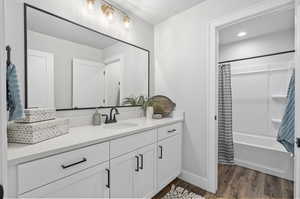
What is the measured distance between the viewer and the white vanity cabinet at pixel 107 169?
79 cm

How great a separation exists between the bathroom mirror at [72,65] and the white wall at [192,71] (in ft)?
2.00

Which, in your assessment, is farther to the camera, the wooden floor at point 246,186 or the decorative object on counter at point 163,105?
the decorative object on counter at point 163,105

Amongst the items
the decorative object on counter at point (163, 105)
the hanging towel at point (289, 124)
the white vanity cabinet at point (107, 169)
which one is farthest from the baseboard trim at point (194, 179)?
the hanging towel at point (289, 124)

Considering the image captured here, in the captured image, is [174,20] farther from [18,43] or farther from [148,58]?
[18,43]

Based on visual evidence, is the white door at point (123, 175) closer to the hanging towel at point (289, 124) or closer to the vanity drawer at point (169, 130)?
the vanity drawer at point (169, 130)

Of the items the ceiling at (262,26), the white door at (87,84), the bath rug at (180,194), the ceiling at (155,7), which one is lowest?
the bath rug at (180,194)

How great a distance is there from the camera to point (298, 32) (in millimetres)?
1143

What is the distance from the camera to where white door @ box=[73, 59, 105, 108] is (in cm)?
155

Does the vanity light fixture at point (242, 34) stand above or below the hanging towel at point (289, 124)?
above

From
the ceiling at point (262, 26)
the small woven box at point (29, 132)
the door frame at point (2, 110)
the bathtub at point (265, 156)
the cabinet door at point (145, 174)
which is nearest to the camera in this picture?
the door frame at point (2, 110)

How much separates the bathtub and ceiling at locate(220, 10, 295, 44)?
185cm

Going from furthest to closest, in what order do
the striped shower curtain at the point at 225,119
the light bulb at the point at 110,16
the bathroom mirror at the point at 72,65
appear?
the striped shower curtain at the point at 225,119 → the light bulb at the point at 110,16 → the bathroom mirror at the point at 72,65

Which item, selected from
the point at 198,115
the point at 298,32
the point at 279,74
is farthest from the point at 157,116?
the point at 279,74

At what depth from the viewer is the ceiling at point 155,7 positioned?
1910 mm
